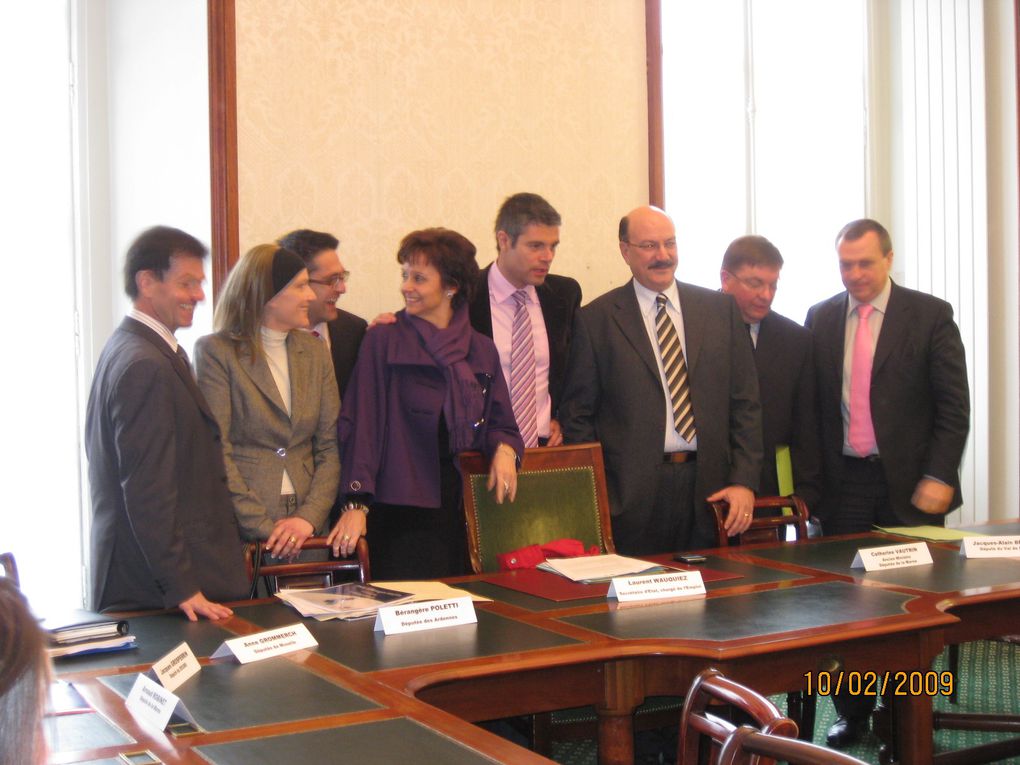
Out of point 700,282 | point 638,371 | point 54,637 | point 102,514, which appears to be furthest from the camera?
point 700,282

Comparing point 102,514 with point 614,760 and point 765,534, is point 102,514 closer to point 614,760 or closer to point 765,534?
point 614,760

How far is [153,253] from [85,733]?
1.72 m

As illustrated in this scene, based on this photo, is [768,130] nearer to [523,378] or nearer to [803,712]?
[523,378]

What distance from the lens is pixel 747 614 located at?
270cm

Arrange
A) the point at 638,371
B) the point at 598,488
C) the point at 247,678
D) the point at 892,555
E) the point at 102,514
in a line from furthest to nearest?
the point at 638,371 < the point at 598,488 < the point at 892,555 < the point at 102,514 < the point at 247,678

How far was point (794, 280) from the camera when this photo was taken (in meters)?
7.02

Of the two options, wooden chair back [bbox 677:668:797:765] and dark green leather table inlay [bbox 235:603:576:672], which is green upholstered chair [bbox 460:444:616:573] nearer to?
dark green leather table inlay [bbox 235:603:576:672]

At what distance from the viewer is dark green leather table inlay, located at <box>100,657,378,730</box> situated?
1.94m

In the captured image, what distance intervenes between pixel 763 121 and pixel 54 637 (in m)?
5.51

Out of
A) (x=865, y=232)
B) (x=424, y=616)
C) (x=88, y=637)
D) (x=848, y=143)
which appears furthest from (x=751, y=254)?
(x=88, y=637)

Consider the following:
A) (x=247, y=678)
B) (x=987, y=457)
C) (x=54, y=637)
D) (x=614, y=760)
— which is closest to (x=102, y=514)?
(x=54, y=637)

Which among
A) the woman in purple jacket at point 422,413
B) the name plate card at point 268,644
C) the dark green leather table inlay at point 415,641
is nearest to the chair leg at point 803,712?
the woman in purple jacket at point 422,413

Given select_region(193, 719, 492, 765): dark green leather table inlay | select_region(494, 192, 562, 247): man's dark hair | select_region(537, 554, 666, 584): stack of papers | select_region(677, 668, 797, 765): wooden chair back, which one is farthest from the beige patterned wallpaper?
select_region(677, 668, 797, 765): wooden chair back

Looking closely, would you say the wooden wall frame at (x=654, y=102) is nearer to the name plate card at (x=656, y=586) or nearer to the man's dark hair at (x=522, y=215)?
the man's dark hair at (x=522, y=215)
